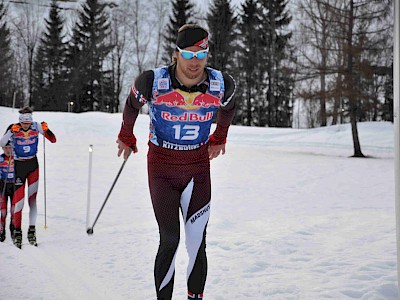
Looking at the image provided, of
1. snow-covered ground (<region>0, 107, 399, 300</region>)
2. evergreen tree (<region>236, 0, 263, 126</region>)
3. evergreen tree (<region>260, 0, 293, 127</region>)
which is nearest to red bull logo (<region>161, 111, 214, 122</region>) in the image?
snow-covered ground (<region>0, 107, 399, 300</region>)

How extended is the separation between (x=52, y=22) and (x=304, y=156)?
6483 mm

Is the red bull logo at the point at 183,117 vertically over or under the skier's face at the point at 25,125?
under

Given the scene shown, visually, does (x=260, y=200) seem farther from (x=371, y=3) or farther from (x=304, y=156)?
(x=371, y=3)

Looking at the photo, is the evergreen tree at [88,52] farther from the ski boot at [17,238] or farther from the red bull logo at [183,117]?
the red bull logo at [183,117]

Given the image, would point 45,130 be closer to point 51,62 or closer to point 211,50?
point 51,62

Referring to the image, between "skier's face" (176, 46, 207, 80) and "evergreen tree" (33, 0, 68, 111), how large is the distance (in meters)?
1.23

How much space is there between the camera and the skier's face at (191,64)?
1526 millimetres

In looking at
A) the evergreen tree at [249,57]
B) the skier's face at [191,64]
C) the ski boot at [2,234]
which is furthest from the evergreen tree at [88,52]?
the evergreen tree at [249,57]

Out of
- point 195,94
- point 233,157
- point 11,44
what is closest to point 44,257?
point 11,44

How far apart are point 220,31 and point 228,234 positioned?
Answer: 1.43 meters

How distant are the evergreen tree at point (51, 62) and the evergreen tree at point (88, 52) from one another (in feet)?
0.20

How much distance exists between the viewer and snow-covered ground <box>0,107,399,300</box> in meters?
2.13

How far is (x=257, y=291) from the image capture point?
2.08 meters

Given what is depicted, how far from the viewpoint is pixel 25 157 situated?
3.11 meters
